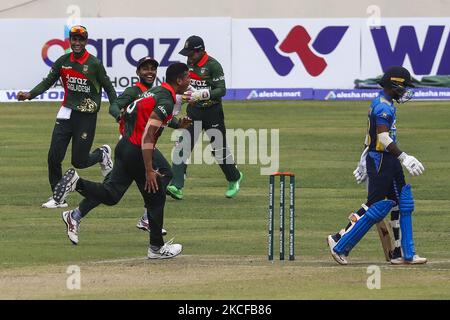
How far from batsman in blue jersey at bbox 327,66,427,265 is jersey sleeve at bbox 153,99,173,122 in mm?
2078

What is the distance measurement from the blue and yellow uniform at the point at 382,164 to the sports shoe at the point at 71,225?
3528mm

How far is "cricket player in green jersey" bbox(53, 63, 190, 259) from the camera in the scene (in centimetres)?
1441

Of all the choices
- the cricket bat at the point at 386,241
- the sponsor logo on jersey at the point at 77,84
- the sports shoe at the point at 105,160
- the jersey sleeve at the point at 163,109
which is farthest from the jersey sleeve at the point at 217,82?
the cricket bat at the point at 386,241

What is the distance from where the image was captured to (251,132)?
28234mm

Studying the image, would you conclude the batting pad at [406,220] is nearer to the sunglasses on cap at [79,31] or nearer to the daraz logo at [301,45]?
the sunglasses on cap at [79,31]

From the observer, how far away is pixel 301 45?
35.1m

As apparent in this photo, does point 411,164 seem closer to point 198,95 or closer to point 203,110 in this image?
point 198,95

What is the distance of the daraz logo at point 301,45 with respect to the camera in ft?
115

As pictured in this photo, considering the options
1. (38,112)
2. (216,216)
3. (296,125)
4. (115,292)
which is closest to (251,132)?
(296,125)

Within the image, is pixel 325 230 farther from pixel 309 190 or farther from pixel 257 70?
pixel 257 70

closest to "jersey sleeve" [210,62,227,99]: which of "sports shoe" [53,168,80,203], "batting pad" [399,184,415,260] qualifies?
"sports shoe" [53,168,80,203]

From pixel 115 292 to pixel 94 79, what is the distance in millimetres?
6562

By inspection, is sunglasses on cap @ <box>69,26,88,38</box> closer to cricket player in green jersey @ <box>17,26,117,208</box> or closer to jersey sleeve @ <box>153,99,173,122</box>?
cricket player in green jersey @ <box>17,26,117,208</box>

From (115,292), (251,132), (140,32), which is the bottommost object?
(115,292)
